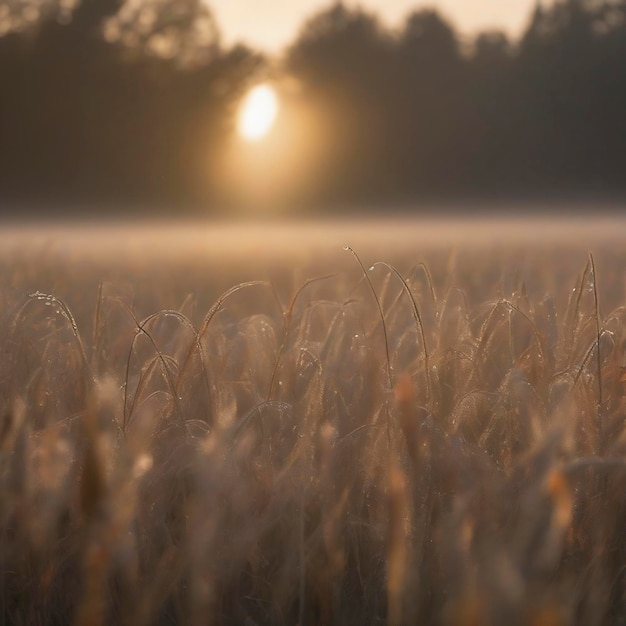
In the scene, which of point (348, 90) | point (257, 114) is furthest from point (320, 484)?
point (348, 90)

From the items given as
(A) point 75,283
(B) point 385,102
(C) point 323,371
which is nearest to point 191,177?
(B) point 385,102

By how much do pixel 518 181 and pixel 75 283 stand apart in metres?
21.1

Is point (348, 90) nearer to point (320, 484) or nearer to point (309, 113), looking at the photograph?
point (309, 113)

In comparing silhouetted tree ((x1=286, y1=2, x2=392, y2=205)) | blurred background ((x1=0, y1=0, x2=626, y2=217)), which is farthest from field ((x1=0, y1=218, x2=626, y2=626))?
silhouetted tree ((x1=286, y1=2, x2=392, y2=205))

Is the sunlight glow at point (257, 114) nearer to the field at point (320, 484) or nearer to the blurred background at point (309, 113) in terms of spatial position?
the blurred background at point (309, 113)

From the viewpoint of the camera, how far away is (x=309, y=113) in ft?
71.6

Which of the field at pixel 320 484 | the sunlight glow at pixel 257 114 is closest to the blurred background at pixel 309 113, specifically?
the sunlight glow at pixel 257 114

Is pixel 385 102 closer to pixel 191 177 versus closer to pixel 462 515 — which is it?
pixel 191 177

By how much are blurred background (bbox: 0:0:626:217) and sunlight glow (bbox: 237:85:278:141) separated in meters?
0.04

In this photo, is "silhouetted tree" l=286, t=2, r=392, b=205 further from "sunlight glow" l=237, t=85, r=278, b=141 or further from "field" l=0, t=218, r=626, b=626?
"field" l=0, t=218, r=626, b=626

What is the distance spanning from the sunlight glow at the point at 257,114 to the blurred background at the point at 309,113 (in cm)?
4

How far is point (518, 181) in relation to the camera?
915 inches

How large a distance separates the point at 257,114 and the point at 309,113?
131 inches

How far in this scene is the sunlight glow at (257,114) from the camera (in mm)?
18641
